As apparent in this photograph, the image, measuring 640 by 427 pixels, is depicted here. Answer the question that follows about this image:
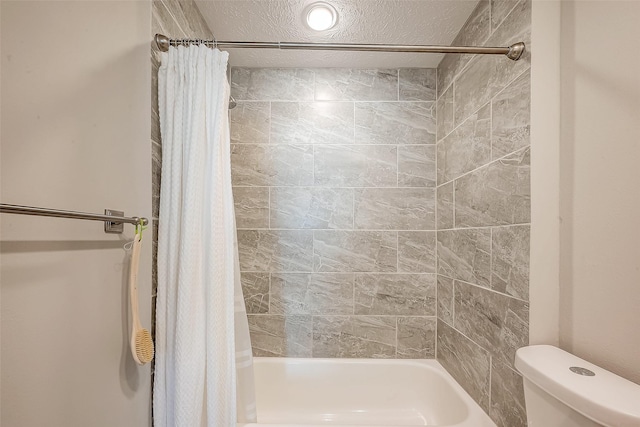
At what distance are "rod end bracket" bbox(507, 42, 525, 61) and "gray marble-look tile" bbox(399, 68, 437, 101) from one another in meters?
0.78

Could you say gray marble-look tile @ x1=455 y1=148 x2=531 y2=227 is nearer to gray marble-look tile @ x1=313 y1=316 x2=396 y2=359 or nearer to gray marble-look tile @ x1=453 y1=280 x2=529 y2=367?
gray marble-look tile @ x1=453 y1=280 x2=529 y2=367

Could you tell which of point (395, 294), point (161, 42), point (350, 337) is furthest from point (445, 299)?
point (161, 42)

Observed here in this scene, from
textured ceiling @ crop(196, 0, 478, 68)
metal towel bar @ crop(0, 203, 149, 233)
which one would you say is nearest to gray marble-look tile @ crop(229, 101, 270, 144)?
textured ceiling @ crop(196, 0, 478, 68)

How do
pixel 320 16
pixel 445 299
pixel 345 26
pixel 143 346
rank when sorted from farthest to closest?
pixel 445 299, pixel 345 26, pixel 320 16, pixel 143 346

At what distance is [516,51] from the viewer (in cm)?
106

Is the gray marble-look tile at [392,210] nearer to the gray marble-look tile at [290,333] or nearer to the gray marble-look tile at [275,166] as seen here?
the gray marble-look tile at [275,166]

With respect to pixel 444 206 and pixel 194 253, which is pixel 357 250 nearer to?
pixel 444 206

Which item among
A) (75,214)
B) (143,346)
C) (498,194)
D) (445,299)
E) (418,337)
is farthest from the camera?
(418,337)

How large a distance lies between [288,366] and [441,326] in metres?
0.93

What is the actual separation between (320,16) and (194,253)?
1198mm

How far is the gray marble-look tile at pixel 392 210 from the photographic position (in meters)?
1.81

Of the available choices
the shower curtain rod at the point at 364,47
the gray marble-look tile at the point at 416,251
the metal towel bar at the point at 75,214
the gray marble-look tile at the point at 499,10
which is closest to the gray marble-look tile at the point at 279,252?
the gray marble-look tile at the point at 416,251

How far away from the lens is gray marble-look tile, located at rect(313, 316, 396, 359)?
1803mm

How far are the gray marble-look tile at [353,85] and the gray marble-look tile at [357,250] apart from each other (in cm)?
84
